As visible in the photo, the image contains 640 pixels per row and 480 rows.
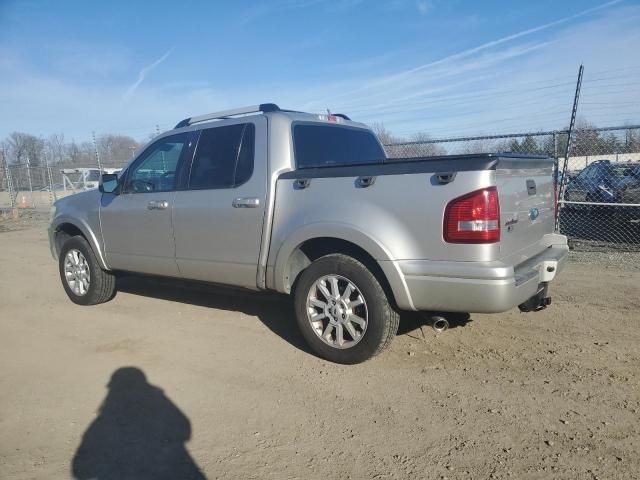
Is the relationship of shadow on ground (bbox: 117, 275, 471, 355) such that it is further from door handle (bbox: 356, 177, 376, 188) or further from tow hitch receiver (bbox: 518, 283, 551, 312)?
door handle (bbox: 356, 177, 376, 188)

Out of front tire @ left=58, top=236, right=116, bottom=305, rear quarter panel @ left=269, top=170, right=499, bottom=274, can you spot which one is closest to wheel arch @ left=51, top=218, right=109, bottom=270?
front tire @ left=58, top=236, right=116, bottom=305

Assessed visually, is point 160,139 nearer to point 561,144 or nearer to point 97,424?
point 97,424

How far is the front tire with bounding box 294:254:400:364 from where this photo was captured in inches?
142

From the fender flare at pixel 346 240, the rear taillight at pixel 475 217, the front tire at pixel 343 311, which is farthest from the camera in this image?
the front tire at pixel 343 311

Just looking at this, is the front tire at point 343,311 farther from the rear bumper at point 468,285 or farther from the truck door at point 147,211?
the truck door at point 147,211

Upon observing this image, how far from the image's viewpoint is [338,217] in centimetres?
370

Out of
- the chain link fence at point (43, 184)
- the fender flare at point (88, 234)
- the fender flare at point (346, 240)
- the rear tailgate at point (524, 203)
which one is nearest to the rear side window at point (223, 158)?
the fender flare at point (346, 240)

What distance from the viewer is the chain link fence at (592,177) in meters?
8.11

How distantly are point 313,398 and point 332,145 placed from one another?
2.37m

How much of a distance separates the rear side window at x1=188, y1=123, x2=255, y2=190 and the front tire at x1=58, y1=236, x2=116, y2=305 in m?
1.94

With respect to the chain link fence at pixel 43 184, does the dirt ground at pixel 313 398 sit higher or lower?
lower

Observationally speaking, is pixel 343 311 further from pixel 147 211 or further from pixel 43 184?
pixel 43 184

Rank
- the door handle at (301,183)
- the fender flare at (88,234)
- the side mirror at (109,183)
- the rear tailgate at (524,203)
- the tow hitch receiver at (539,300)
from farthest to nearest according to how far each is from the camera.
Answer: the fender flare at (88,234) → the side mirror at (109,183) → the door handle at (301,183) → the tow hitch receiver at (539,300) → the rear tailgate at (524,203)

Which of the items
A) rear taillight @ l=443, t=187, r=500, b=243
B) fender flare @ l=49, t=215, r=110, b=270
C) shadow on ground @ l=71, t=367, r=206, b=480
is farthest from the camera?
fender flare @ l=49, t=215, r=110, b=270
